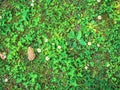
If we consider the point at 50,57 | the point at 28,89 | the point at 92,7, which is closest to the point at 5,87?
the point at 28,89

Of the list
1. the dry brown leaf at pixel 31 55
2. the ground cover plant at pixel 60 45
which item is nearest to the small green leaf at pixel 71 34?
the ground cover plant at pixel 60 45

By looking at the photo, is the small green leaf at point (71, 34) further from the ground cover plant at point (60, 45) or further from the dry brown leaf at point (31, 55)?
the dry brown leaf at point (31, 55)

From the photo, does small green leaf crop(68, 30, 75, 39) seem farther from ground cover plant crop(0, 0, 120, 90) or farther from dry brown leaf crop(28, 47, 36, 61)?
dry brown leaf crop(28, 47, 36, 61)

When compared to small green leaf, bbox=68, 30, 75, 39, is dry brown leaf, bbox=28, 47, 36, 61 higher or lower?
lower

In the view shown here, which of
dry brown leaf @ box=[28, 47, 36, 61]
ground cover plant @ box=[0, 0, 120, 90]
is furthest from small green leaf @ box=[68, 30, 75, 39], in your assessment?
dry brown leaf @ box=[28, 47, 36, 61]

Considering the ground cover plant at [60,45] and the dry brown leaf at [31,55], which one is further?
the dry brown leaf at [31,55]

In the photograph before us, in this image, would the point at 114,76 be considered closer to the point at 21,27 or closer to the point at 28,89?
the point at 28,89

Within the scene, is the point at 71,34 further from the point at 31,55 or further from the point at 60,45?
the point at 31,55

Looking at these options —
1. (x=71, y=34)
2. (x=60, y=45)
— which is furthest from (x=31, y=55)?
(x=71, y=34)
